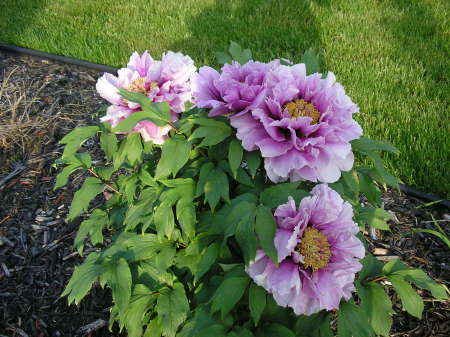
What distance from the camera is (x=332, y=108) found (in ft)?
3.89

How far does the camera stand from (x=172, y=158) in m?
1.24

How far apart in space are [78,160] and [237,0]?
3640 millimetres

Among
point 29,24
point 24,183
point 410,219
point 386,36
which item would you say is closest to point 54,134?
point 24,183

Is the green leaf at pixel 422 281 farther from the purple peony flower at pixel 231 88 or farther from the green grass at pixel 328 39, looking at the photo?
the green grass at pixel 328 39

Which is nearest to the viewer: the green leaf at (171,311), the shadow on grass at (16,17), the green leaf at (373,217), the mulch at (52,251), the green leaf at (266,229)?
the green leaf at (266,229)

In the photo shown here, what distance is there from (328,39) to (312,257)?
3.35m

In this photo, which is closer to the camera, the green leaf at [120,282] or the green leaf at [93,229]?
the green leaf at [120,282]

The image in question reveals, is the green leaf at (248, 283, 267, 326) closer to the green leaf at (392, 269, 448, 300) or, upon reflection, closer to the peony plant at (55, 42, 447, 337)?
the peony plant at (55, 42, 447, 337)

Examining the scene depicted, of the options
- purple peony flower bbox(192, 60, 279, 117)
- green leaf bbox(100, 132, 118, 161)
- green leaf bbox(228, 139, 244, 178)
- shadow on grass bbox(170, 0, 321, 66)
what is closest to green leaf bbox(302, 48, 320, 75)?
purple peony flower bbox(192, 60, 279, 117)

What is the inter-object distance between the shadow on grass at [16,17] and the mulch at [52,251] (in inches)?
69.0

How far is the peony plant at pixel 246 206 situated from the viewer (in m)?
1.12

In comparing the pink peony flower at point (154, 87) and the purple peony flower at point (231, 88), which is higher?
the purple peony flower at point (231, 88)

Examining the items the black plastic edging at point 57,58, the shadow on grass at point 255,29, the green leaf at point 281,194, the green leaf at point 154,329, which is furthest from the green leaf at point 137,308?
the black plastic edging at point 57,58

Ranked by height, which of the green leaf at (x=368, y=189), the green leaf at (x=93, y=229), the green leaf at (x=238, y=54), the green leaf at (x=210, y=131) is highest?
the green leaf at (x=238, y=54)
